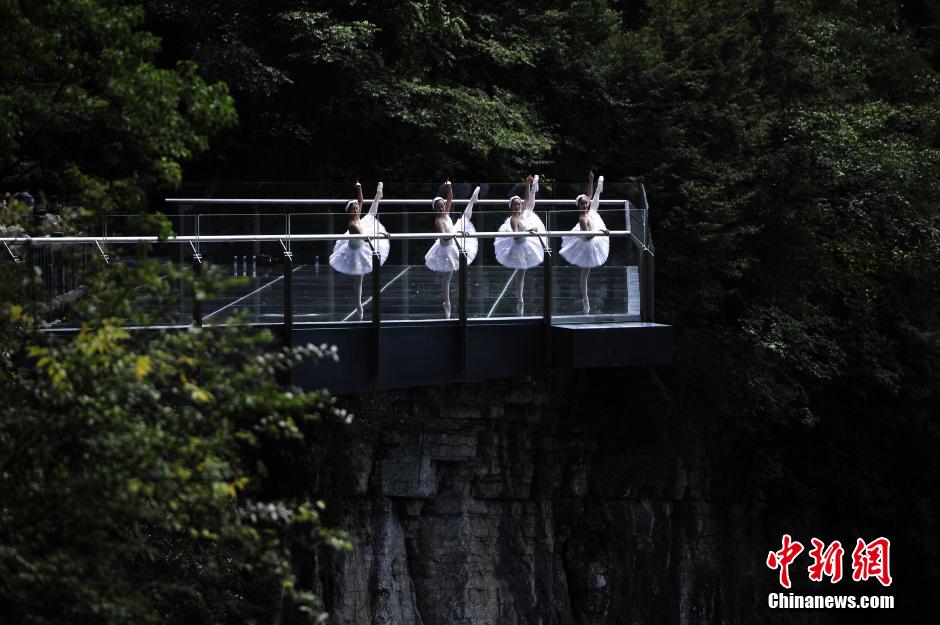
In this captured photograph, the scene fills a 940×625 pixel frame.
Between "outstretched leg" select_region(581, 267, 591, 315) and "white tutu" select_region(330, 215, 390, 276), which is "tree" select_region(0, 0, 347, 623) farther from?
"outstretched leg" select_region(581, 267, 591, 315)

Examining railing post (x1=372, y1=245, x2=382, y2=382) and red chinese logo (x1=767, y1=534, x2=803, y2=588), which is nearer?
railing post (x1=372, y1=245, x2=382, y2=382)

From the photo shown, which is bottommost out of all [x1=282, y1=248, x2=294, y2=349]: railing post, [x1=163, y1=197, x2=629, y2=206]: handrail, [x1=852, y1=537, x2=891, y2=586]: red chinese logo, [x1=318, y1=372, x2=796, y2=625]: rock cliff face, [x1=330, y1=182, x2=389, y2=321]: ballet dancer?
[x1=852, y1=537, x2=891, y2=586]: red chinese logo

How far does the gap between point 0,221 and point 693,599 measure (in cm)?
1664

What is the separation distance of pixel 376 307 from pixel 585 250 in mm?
2652

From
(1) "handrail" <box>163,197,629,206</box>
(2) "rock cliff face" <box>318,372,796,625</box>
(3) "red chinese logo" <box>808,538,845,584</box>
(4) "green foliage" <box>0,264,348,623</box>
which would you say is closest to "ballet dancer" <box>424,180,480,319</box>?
(1) "handrail" <box>163,197,629,206</box>

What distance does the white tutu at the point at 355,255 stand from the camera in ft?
45.5

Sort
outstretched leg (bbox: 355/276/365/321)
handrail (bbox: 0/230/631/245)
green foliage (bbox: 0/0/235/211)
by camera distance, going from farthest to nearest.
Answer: outstretched leg (bbox: 355/276/365/321) < handrail (bbox: 0/230/631/245) < green foliage (bbox: 0/0/235/211)

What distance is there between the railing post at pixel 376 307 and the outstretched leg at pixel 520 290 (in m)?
1.69

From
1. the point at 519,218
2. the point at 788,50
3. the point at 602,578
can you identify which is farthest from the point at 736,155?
the point at 519,218

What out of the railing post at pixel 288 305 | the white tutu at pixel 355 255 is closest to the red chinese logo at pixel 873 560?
the white tutu at pixel 355 255

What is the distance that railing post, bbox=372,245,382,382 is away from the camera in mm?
13922

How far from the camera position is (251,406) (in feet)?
29.1

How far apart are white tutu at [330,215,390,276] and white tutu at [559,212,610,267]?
2.23m

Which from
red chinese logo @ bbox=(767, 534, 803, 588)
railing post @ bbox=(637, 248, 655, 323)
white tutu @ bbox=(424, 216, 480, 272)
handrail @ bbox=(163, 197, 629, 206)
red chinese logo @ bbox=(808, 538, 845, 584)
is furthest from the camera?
red chinese logo @ bbox=(808, 538, 845, 584)
